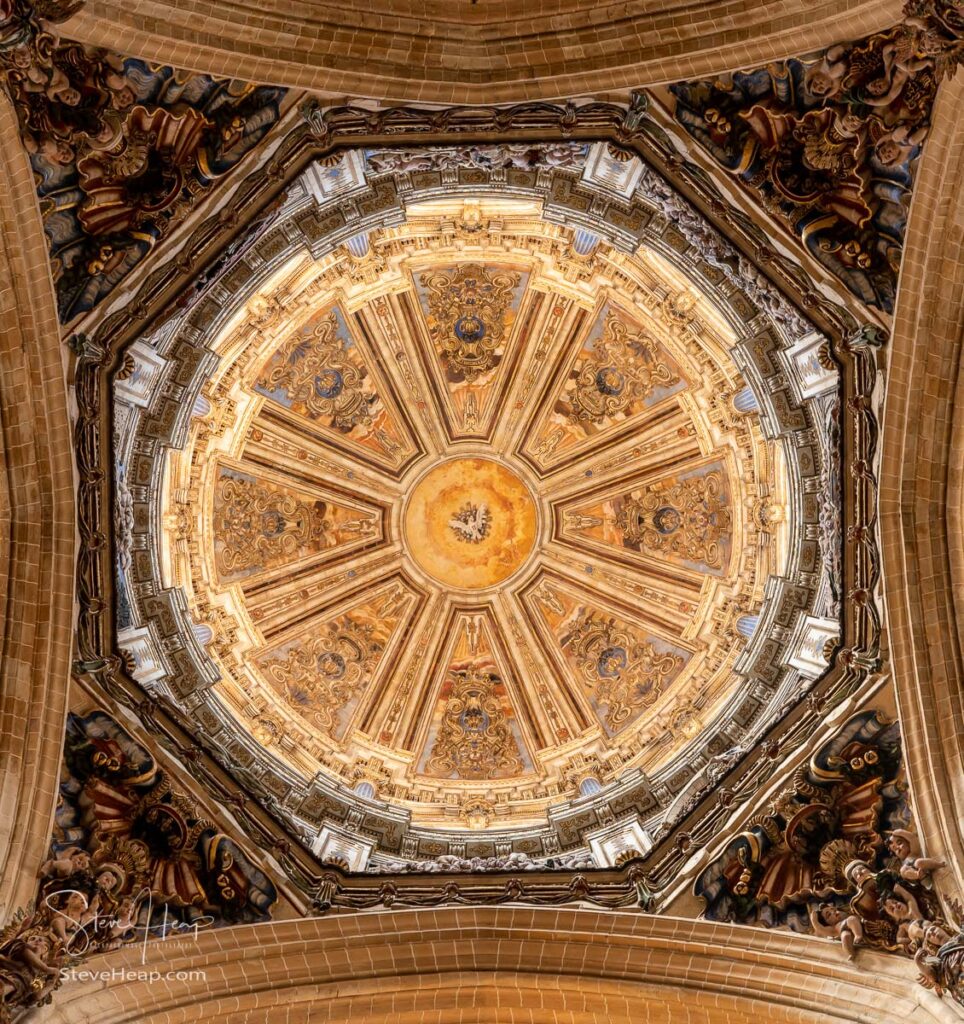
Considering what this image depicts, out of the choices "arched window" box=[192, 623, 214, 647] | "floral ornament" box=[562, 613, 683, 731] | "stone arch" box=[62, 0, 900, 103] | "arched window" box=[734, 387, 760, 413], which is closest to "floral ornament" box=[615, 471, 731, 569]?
"floral ornament" box=[562, 613, 683, 731]

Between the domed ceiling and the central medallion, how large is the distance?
4 centimetres

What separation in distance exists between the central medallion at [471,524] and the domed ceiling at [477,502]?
44 millimetres

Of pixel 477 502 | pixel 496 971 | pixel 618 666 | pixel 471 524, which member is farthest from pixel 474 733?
pixel 496 971

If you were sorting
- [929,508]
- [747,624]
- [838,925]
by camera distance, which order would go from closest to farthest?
[838,925]
[929,508]
[747,624]

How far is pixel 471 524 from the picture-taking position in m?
19.2

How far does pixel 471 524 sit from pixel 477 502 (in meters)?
0.44

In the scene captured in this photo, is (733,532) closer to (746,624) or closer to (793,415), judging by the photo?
(746,624)

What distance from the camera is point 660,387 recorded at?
16.6 metres

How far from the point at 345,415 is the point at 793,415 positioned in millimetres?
8408

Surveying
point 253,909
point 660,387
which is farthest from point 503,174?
point 253,909

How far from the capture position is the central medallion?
758 inches
